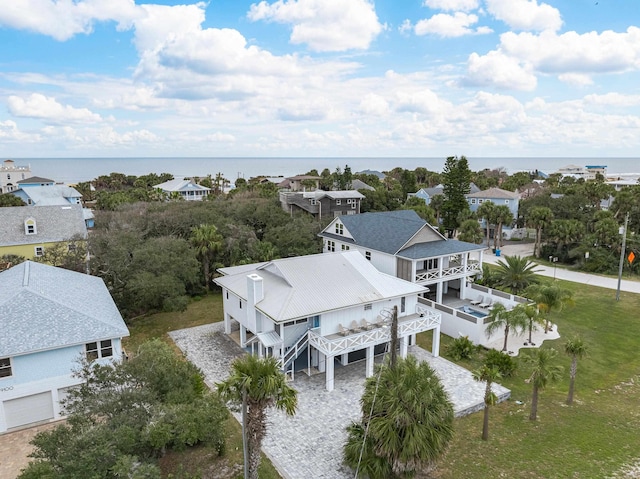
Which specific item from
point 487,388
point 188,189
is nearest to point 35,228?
point 487,388

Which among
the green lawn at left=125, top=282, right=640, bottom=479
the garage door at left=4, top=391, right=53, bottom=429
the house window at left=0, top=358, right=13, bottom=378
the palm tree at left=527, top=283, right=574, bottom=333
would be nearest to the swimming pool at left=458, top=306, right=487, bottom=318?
the green lawn at left=125, top=282, right=640, bottom=479

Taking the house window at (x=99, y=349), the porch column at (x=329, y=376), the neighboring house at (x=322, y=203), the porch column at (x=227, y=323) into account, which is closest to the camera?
the house window at (x=99, y=349)

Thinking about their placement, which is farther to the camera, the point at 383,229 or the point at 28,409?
the point at 383,229

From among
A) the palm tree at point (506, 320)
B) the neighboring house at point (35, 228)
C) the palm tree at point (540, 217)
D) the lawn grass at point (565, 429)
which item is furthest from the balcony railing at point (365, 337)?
the palm tree at point (540, 217)

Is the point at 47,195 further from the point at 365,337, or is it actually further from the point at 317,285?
the point at 365,337

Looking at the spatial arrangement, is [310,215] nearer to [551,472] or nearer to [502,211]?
[502,211]

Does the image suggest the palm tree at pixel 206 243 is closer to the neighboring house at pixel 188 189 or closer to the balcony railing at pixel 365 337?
the balcony railing at pixel 365 337

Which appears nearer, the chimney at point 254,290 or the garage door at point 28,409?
the garage door at point 28,409

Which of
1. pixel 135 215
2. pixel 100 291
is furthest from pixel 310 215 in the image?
pixel 100 291
